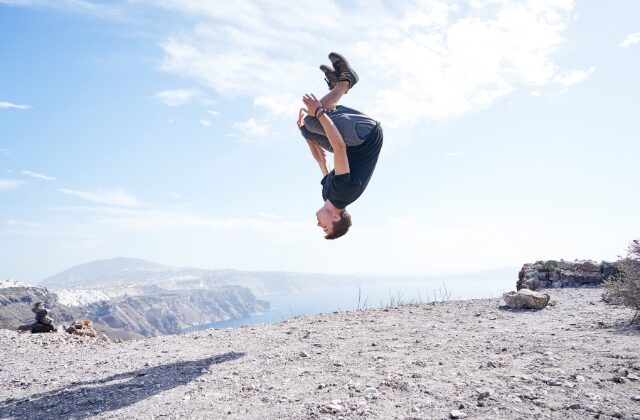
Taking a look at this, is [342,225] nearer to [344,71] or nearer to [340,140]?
[340,140]

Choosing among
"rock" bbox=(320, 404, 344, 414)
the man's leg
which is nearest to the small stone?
"rock" bbox=(320, 404, 344, 414)

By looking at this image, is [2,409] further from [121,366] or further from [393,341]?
[393,341]

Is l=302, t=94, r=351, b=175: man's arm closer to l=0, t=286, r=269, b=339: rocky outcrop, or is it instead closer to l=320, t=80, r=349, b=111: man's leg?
l=320, t=80, r=349, b=111: man's leg

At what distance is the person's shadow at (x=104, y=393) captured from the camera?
11.7 feet

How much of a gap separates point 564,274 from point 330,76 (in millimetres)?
10031

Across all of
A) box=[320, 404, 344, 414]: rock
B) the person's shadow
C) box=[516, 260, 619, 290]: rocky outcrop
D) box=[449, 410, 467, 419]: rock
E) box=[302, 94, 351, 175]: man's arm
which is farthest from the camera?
box=[516, 260, 619, 290]: rocky outcrop

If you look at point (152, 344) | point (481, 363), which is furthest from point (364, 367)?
point (152, 344)

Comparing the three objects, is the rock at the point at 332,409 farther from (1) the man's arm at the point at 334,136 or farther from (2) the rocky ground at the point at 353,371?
(1) the man's arm at the point at 334,136

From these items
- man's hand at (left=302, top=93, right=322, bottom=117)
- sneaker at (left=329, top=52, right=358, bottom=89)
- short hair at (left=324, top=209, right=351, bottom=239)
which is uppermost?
sneaker at (left=329, top=52, right=358, bottom=89)

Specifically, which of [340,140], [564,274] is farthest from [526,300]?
[340,140]

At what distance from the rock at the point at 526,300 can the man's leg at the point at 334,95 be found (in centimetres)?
565

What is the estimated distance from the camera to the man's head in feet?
15.5

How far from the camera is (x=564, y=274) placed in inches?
446

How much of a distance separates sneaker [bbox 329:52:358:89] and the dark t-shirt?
66 cm
